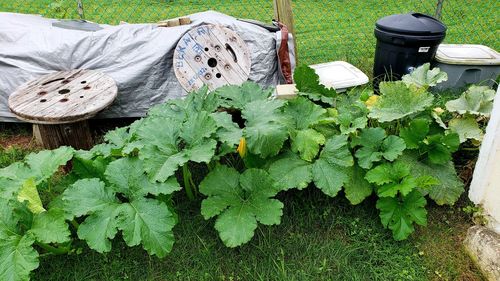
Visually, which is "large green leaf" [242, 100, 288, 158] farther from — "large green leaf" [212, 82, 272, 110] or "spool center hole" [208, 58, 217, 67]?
"spool center hole" [208, 58, 217, 67]

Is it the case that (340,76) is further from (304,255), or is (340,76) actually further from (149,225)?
(149,225)

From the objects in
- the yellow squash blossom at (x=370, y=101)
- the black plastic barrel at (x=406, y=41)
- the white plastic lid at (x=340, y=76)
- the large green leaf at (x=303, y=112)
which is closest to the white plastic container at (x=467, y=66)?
the black plastic barrel at (x=406, y=41)

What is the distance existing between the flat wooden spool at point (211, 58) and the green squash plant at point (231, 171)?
97 centimetres

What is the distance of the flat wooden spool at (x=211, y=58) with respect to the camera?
4070mm

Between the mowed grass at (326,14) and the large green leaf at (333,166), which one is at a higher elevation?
the large green leaf at (333,166)

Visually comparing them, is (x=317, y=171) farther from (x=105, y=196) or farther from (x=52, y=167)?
(x=52, y=167)

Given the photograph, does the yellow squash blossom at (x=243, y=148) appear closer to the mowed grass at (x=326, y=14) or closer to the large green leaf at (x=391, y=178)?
the large green leaf at (x=391, y=178)

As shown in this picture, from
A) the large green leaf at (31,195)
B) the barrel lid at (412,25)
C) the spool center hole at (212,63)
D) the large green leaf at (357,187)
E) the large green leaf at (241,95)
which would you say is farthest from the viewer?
the spool center hole at (212,63)

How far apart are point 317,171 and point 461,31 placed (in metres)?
5.75

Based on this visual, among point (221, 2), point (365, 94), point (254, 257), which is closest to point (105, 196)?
point (254, 257)

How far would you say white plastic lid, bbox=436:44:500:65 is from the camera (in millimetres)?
4082

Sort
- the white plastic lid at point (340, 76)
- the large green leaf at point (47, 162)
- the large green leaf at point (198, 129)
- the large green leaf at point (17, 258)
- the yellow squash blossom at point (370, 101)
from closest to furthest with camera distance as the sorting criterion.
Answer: the large green leaf at point (17, 258) < the large green leaf at point (198, 129) < the large green leaf at point (47, 162) < the yellow squash blossom at point (370, 101) < the white plastic lid at point (340, 76)

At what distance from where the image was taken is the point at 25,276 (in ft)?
7.15

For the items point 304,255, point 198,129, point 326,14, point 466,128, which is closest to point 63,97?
point 198,129
